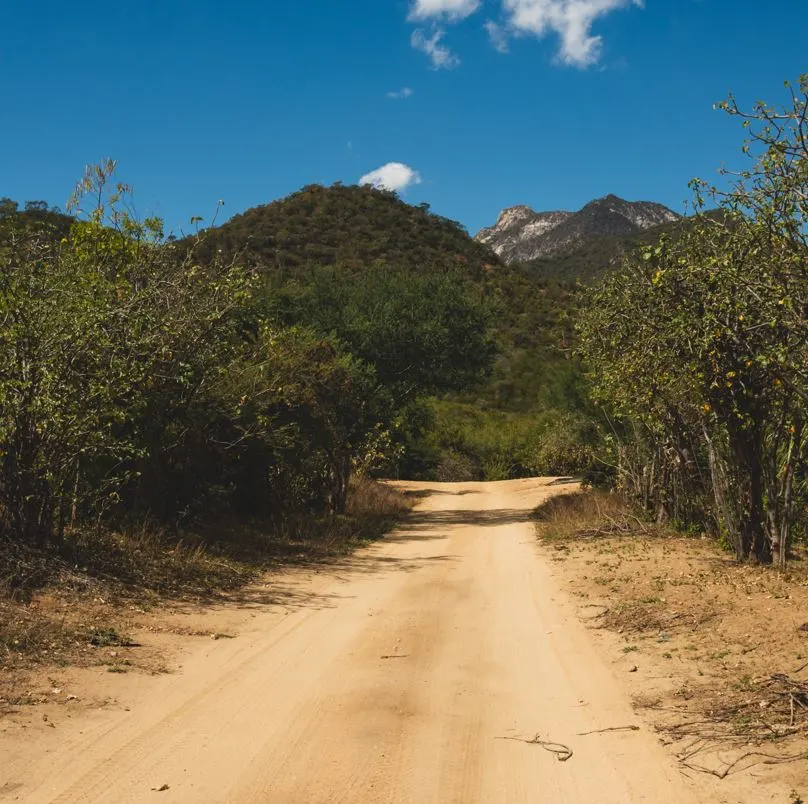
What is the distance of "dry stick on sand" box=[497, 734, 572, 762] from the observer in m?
5.60

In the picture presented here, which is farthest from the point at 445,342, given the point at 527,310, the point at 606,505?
the point at 527,310

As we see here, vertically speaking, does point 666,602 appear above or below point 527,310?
below

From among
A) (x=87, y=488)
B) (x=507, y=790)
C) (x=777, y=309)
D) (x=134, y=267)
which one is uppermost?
(x=134, y=267)

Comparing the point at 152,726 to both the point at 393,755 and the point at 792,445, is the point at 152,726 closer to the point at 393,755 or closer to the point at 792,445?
the point at 393,755

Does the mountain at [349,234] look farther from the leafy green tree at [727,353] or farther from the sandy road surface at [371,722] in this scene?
the sandy road surface at [371,722]

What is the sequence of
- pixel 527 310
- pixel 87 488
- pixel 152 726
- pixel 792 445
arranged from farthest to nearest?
pixel 527 310
pixel 87 488
pixel 792 445
pixel 152 726

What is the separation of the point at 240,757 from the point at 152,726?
88cm

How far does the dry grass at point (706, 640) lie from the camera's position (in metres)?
5.75

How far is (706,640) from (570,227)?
4917 inches

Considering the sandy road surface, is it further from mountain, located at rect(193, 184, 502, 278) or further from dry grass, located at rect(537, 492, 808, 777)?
mountain, located at rect(193, 184, 502, 278)

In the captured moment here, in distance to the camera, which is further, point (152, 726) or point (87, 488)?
point (87, 488)

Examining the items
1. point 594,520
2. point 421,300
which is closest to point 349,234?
point 421,300

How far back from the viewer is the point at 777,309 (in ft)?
25.2

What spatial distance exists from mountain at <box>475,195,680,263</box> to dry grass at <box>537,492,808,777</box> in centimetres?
9650
